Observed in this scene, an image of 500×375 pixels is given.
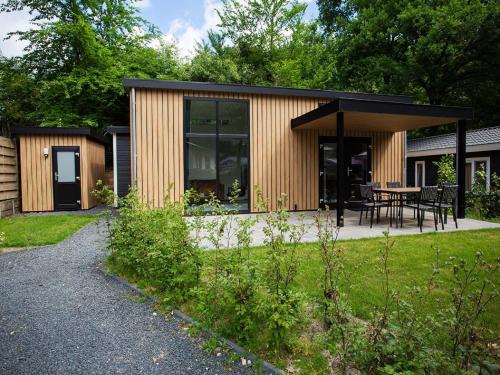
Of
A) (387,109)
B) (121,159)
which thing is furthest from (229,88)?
(121,159)

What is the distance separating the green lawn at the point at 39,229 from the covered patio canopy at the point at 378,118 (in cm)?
533

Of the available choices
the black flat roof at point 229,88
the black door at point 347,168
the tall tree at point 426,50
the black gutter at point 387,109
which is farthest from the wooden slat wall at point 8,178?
the tall tree at point 426,50

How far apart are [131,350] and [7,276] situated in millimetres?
2704

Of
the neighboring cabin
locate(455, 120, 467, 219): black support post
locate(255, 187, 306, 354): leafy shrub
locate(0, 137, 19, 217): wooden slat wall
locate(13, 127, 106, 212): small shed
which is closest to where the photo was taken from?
locate(255, 187, 306, 354): leafy shrub

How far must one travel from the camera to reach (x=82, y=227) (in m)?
7.07

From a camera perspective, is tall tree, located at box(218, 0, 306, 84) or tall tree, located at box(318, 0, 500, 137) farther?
tall tree, located at box(218, 0, 306, 84)

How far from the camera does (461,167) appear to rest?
7.57 meters

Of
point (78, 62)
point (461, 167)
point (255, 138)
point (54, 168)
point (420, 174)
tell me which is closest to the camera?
point (461, 167)

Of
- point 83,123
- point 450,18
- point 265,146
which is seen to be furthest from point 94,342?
point 450,18

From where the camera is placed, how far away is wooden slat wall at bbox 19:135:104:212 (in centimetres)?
940

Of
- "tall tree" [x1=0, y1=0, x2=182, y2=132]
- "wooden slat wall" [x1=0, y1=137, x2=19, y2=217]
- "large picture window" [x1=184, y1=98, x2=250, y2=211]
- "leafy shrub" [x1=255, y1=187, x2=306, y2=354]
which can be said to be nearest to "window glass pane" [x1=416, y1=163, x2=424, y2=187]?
"large picture window" [x1=184, y1=98, x2=250, y2=211]

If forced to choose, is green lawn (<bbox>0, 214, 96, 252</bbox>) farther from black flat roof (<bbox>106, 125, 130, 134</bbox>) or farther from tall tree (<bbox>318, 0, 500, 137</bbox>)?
tall tree (<bbox>318, 0, 500, 137</bbox>)

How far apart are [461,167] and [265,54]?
50.9 ft

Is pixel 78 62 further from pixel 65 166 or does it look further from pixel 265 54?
pixel 265 54
